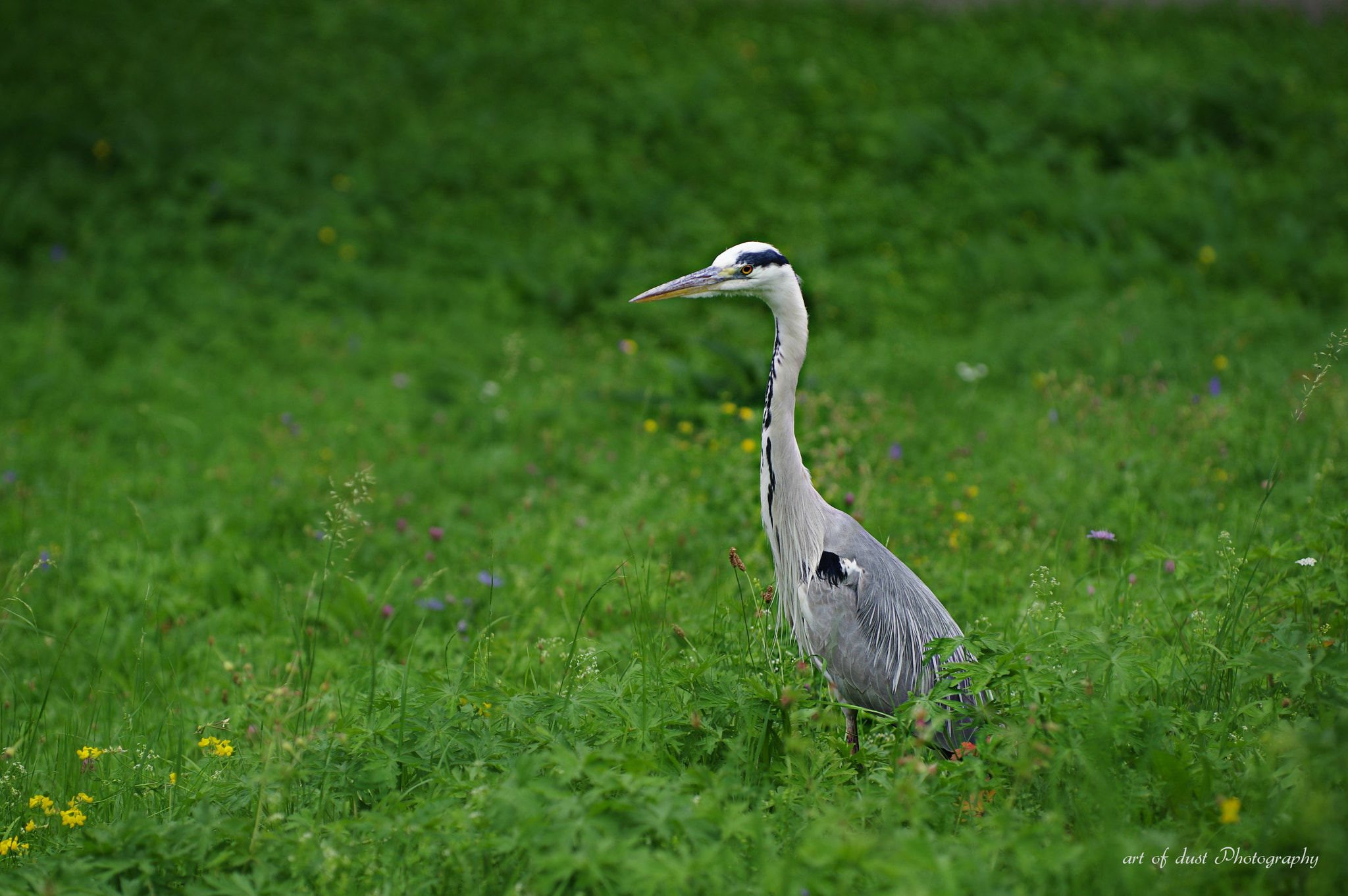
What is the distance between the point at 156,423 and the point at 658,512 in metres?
3.55

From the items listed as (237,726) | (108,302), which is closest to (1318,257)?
(237,726)

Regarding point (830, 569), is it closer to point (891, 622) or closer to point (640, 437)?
point (891, 622)

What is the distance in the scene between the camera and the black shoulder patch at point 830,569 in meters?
3.52

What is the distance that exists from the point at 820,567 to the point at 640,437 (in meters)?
2.77

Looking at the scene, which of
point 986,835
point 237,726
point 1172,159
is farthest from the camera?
point 1172,159

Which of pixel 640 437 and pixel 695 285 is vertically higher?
pixel 695 285

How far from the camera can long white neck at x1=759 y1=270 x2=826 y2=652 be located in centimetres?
354

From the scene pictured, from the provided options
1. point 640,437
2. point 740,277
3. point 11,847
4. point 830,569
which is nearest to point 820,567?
point 830,569

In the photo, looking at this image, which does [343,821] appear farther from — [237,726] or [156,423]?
[156,423]

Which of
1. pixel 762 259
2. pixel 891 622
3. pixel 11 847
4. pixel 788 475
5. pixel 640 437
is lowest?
pixel 640 437

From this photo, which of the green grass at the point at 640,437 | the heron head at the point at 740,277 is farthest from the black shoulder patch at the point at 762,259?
the green grass at the point at 640,437

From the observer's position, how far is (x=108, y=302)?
7.71 m

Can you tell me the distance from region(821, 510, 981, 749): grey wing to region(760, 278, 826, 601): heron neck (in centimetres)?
9

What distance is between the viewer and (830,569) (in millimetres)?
3545
